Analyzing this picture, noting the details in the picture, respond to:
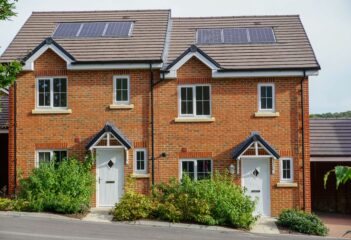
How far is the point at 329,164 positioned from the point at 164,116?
8272mm

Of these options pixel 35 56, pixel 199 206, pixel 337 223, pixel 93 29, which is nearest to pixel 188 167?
pixel 199 206

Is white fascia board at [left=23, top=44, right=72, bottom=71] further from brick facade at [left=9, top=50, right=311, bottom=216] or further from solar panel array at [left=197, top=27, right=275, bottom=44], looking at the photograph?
solar panel array at [left=197, top=27, right=275, bottom=44]

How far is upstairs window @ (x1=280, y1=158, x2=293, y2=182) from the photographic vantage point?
61.0 ft

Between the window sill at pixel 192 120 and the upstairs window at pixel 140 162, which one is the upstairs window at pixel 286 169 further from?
the upstairs window at pixel 140 162

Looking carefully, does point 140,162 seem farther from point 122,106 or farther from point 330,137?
point 330,137

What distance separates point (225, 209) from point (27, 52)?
10909mm

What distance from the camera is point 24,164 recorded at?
19.0 meters

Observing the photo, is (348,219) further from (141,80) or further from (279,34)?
(141,80)

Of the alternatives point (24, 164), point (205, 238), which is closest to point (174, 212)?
point (205, 238)

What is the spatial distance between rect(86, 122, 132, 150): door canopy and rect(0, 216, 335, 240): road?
3.69 m

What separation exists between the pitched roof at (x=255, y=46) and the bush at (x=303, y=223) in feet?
19.3

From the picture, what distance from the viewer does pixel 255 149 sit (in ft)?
60.1

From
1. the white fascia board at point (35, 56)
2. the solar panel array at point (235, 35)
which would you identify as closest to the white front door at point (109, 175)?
the white fascia board at point (35, 56)

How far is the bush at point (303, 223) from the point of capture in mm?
16000
